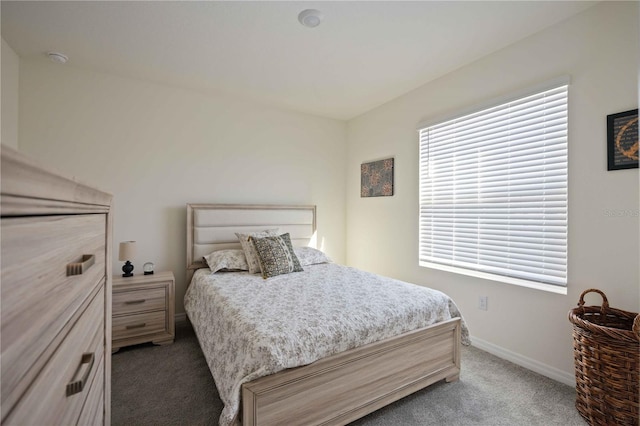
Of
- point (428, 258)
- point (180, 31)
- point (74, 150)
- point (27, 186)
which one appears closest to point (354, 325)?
point (27, 186)

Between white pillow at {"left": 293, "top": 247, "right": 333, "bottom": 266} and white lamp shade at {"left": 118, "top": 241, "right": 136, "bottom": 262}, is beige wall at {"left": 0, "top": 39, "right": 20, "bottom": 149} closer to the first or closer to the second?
white lamp shade at {"left": 118, "top": 241, "right": 136, "bottom": 262}

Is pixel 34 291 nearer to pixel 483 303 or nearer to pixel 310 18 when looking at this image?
pixel 310 18

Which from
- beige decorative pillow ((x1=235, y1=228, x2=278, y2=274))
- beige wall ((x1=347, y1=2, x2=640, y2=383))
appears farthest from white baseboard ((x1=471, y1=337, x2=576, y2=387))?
beige decorative pillow ((x1=235, y1=228, x2=278, y2=274))

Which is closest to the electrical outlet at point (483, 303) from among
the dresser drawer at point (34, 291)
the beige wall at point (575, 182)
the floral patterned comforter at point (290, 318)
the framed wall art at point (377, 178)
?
the beige wall at point (575, 182)

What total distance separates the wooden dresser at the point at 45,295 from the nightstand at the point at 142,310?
1934 mm

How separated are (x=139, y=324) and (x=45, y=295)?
2507mm

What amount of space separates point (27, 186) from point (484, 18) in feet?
8.82

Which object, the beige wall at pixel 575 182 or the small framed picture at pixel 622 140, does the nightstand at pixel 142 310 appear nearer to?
the beige wall at pixel 575 182

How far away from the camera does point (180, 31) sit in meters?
2.28

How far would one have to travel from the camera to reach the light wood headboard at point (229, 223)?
3221 mm

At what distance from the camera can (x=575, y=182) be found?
6.89 feet

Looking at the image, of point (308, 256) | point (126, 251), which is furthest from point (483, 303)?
point (126, 251)

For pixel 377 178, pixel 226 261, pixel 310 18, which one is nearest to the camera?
pixel 310 18

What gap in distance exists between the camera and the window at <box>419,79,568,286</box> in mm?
2221
